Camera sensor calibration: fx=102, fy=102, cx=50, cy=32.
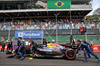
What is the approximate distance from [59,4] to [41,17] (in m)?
6.42

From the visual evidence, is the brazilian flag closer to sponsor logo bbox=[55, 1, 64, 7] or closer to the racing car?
sponsor logo bbox=[55, 1, 64, 7]

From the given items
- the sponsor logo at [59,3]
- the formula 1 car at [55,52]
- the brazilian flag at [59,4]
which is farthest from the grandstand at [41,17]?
the formula 1 car at [55,52]

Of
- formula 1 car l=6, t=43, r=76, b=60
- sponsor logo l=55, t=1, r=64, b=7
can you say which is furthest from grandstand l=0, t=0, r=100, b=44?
formula 1 car l=6, t=43, r=76, b=60

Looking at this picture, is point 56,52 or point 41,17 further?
point 41,17

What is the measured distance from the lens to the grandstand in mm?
20422

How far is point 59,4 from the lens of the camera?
2395 centimetres

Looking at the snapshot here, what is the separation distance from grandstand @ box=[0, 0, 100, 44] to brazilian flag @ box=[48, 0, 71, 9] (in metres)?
0.70

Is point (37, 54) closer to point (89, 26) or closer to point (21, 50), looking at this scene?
point (21, 50)

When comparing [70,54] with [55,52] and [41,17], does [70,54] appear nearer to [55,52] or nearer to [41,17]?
[55,52]

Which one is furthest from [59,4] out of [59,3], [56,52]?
[56,52]

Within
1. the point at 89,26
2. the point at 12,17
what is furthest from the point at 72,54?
the point at 12,17

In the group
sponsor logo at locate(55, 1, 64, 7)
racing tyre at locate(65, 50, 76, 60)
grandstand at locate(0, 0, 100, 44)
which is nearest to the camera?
racing tyre at locate(65, 50, 76, 60)

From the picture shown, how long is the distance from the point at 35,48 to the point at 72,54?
2863 mm

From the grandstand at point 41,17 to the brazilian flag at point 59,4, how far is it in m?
0.70
